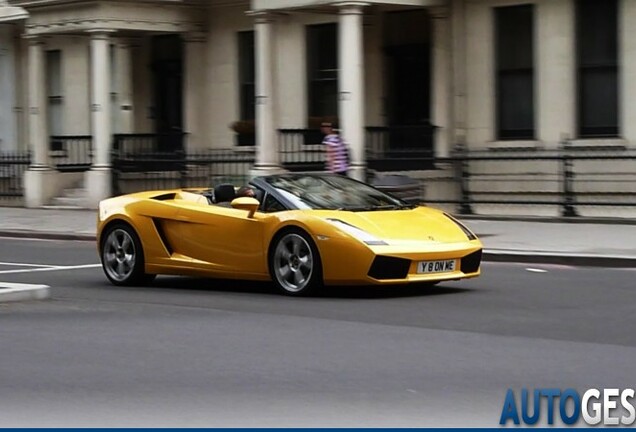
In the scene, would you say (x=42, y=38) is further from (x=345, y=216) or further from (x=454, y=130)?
(x=345, y=216)

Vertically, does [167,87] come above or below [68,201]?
above

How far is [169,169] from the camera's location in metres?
30.0

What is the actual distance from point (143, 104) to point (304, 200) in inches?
732

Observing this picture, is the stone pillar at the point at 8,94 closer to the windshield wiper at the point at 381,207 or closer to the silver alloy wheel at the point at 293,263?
the windshield wiper at the point at 381,207

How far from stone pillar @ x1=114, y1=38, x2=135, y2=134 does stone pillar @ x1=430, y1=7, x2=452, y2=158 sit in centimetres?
872

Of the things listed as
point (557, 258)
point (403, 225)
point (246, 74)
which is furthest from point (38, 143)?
point (403, 225)

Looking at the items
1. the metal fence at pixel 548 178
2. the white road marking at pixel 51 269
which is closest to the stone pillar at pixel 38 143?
the metal fence at pixel 548 178

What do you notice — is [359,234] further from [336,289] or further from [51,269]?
[51,269]

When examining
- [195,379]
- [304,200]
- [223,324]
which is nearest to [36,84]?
[304,200]

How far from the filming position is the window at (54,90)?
109 feet

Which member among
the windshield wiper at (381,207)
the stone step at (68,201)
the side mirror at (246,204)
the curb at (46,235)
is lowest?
the curb at (46,235)

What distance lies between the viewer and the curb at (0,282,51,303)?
1312cm

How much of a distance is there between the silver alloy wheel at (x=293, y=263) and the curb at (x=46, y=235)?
32.6 ft

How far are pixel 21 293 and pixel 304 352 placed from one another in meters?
4.33
